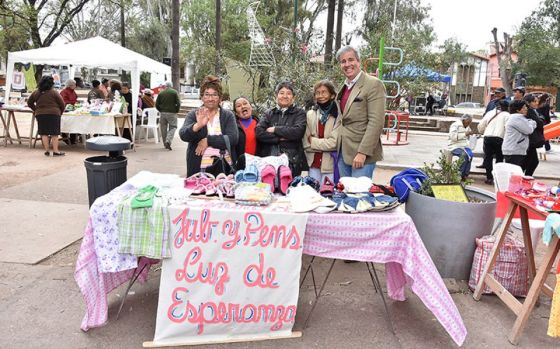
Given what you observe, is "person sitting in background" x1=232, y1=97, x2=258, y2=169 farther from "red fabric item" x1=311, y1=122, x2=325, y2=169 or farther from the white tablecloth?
the white tablecloth

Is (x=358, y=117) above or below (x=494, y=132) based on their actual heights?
above

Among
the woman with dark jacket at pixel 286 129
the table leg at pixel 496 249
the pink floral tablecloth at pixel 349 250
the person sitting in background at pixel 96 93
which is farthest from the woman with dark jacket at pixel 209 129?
the person sitting in background at pixel 96 93

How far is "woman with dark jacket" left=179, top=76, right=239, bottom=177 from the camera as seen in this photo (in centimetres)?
375

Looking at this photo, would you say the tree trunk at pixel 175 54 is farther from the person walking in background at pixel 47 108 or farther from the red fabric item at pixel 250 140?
the red fabric item at pixel 250 140

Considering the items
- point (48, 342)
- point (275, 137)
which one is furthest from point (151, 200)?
point (275, 137)

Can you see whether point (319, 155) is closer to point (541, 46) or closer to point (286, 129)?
point (286, 129)

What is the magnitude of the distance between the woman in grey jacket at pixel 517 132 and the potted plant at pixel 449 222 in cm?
311

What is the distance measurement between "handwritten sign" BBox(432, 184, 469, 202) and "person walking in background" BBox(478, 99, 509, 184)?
14.8 ft

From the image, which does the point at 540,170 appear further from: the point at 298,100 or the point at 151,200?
the point at 151,200

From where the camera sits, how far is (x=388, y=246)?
2764mm

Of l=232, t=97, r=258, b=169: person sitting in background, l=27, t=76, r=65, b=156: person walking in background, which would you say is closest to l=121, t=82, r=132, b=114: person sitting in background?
l=27, t=76, r=65, b=156: person walking in background

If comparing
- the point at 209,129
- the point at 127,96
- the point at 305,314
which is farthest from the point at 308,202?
the point at 127,96

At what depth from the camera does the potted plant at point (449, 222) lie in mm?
3561

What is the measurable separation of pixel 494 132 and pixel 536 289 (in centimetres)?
543
